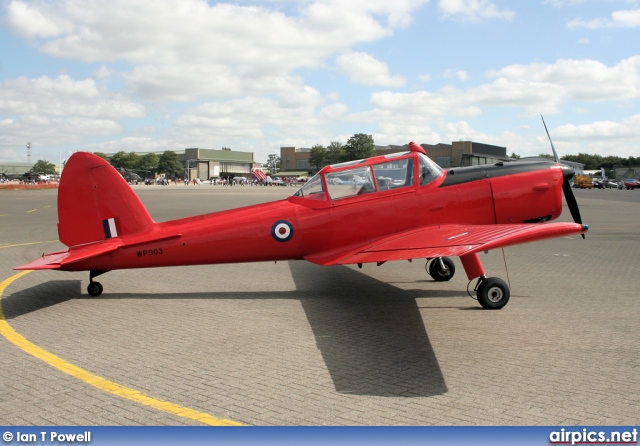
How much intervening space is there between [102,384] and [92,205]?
455 centimetres

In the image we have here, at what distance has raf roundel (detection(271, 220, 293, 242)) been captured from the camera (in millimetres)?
8789

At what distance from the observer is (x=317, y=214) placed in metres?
8.91

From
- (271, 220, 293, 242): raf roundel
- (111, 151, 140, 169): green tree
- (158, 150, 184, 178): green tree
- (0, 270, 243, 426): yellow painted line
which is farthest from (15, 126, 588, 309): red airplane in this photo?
(111, 151, 140, 169): green tree

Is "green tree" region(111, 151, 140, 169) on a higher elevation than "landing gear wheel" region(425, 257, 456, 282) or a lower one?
higher

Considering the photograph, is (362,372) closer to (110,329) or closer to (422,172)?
(110,329)

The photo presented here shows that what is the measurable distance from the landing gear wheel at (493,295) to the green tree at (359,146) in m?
132

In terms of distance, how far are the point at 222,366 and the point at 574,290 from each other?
674 centimetres

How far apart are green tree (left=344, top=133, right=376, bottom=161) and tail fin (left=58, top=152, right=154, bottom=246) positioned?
131779 millimetres

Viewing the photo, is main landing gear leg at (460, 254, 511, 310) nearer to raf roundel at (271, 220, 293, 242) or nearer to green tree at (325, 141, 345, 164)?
raf roundel at (271, 220, 293, 242)

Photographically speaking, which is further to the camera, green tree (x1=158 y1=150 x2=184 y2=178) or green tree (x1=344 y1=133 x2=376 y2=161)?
green tree (x1=158 y1=150 x2=184 y2=178)

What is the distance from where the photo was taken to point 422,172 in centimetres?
903

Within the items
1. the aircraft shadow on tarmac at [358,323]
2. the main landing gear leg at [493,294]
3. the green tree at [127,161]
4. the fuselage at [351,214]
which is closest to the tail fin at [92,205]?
the fuselage at [351,214]

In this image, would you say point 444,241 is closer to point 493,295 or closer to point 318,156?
point 493,295

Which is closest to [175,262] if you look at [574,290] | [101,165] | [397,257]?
[101,165]
